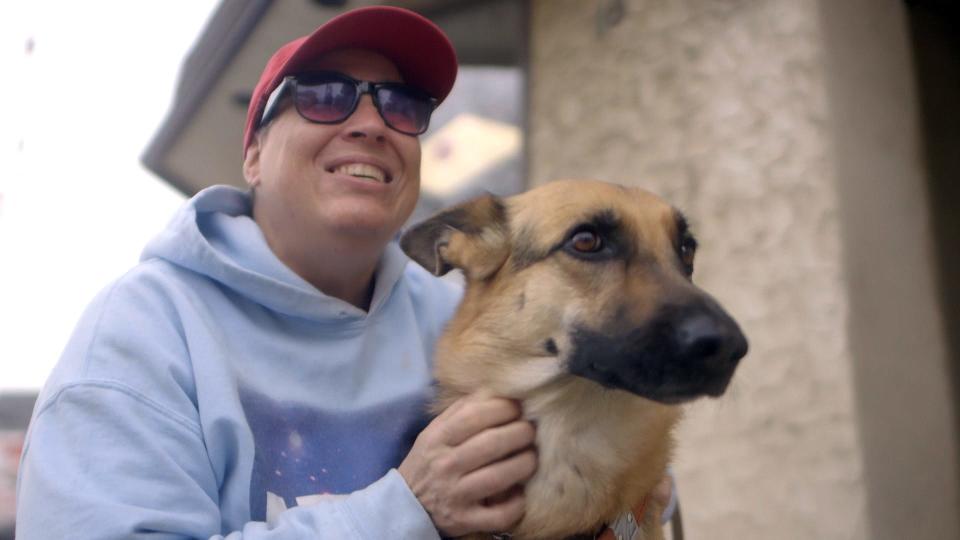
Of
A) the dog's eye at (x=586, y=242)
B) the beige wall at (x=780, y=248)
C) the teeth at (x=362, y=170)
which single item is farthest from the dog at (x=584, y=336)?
the beige wall at (x=780, y=248)

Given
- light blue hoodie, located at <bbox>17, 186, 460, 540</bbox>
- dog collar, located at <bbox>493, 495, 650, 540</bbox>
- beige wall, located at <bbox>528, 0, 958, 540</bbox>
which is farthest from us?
beige wall, located at <bbox>528, 0, 958, 540</bbox>

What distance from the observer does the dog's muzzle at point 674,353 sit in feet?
4.84

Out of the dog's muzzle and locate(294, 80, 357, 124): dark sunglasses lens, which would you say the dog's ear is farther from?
the dog's muzzle

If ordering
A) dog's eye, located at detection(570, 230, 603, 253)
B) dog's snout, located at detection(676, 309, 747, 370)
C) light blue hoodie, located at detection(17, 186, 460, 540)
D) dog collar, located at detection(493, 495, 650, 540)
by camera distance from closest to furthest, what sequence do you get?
light blue hoodie, located at detection(17, 186, 460, 540) < dog's snout, located at detection(676, 309, 747, 370) < dog collar, located at detection(493, 495, 650, 540) < dog's eye, located at detection(570, 230, 603, 253)

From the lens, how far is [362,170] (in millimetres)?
1875

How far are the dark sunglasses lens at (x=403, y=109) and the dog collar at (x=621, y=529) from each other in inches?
37.7

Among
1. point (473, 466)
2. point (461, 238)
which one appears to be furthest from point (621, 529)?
point (461, 238)

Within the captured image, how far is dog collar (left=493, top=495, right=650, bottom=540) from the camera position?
5.39ft

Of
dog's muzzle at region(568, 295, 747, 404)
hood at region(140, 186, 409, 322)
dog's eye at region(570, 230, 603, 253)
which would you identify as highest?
hood at region(140, 186, 409, 322)

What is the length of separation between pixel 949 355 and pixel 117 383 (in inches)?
117

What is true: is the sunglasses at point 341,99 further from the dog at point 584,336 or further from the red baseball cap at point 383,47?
the dog at point 584,336

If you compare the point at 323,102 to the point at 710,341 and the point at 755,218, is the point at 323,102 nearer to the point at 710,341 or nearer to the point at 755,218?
the point at 710,341

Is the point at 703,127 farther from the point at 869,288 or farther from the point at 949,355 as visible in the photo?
the point at 949,355

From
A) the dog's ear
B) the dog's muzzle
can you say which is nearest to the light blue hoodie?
the dog's ear
